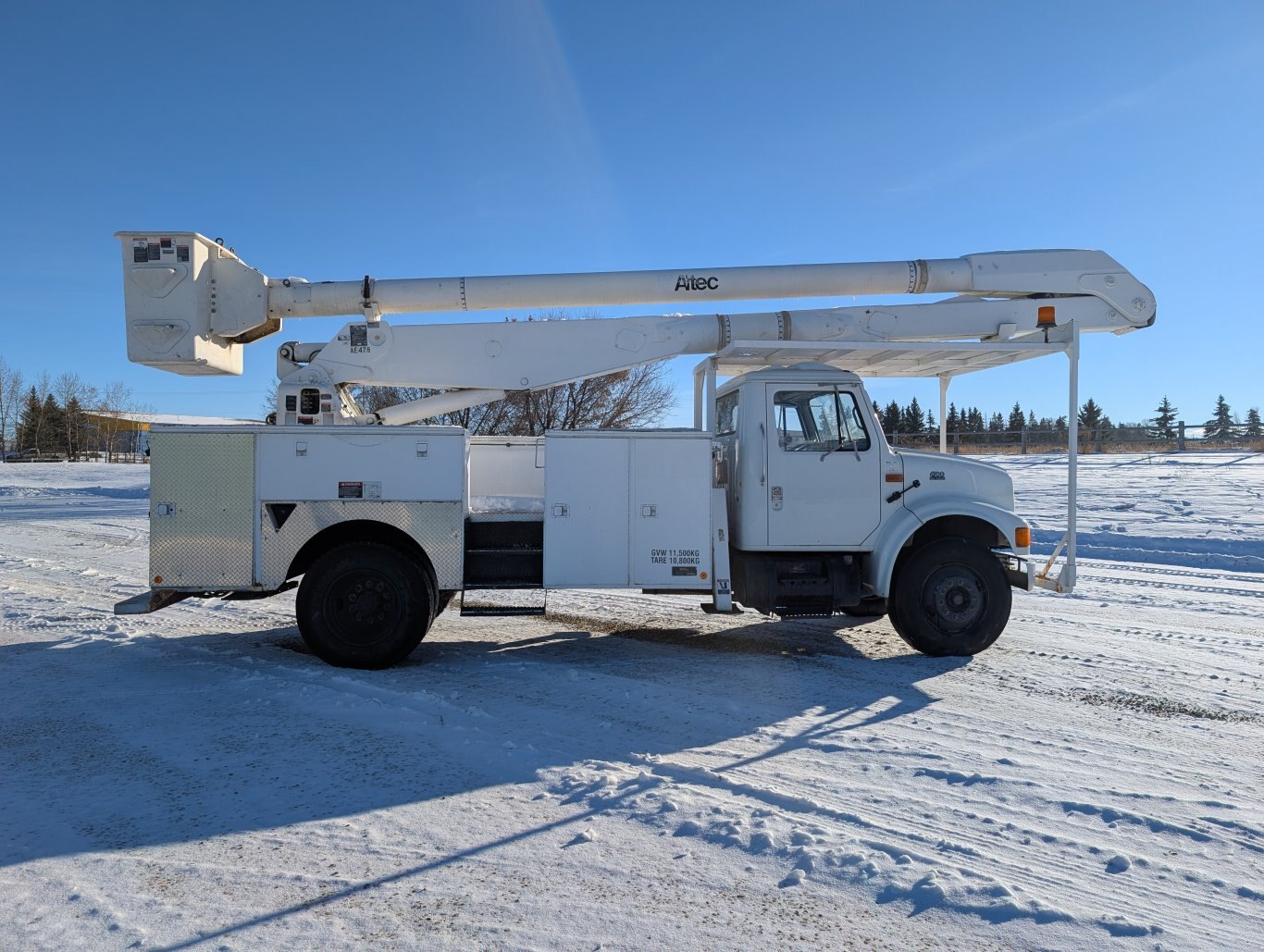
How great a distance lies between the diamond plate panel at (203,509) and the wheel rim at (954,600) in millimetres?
6041

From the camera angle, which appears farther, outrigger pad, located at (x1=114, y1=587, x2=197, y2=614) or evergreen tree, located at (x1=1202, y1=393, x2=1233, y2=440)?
evergreen tree, located at (x1=1202, y1=393, x2=1233, y2=440)

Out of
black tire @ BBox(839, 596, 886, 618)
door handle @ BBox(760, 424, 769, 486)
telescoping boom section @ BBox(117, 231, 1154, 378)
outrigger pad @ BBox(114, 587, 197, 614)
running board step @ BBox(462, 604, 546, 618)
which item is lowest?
black tire @ BBox(839, 596, 886, 618)

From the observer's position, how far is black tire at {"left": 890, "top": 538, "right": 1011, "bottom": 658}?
7.29 metres

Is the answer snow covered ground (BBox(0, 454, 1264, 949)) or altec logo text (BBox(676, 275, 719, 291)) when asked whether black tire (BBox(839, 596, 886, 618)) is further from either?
altec logo text (BBox(676, 275, 719, 291))

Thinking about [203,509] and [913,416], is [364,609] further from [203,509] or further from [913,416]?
[913,416]

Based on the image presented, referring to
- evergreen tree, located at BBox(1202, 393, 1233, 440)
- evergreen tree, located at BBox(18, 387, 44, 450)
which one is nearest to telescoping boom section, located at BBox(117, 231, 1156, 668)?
evergreen tree, located at BBox(1202, 393, 1233, 440)

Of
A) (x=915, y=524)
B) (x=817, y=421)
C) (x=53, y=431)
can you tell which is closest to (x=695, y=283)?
(x=817, y=421)

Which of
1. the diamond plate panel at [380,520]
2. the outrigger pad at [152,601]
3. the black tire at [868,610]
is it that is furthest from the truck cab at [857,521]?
the outrigger pad at [152,601]

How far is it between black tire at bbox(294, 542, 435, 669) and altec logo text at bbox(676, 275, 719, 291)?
3.87 m

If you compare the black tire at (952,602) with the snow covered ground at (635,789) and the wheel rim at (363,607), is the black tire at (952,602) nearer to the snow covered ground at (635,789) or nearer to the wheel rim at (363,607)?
the snow covered ground at (635,789)

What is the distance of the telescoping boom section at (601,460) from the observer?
701 centimetres

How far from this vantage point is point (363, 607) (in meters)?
6.98

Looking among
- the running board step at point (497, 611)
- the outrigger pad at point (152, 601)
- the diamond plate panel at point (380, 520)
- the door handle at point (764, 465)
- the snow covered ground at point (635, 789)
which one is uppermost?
the door handle at point (764, 465)

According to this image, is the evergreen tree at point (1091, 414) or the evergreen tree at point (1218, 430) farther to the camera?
the evergreen tree at point (1091, 414)
